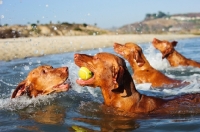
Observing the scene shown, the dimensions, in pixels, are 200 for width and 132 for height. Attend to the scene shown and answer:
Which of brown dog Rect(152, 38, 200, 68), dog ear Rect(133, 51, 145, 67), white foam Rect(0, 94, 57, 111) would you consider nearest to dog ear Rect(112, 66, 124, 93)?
white foam Rect(0, 94, 57, 111)

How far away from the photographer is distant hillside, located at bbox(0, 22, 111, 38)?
47.7 metres

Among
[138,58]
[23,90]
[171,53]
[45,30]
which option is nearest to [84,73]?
[23,90]

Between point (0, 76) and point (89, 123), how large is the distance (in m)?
8.85

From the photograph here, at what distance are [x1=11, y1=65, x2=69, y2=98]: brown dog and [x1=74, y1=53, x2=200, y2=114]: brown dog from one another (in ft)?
3.32

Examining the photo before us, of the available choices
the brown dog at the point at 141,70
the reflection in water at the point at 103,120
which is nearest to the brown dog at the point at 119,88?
the reflection in water at the point at 103,120

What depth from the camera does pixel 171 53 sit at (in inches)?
501

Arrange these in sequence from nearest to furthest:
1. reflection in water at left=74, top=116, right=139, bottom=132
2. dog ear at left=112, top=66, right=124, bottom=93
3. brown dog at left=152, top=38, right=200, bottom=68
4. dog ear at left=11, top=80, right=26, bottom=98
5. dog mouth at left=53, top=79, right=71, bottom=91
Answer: reflection in water at left=74, top=116, right=139, bottom=132 < dog ear at left=112, top=66, right=124, bottom=93 < dog mouth at left=53, top=79, right=71, bottom=91 < dog ear at left=11, top=80, right=26, bottom=98 < brown dog at left=152, top=38, right=200, bottom=68

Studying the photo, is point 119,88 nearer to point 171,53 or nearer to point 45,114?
point 45,114

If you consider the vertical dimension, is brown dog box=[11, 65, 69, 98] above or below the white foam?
above

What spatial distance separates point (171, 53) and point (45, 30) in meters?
45.2

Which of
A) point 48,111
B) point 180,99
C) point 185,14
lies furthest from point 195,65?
point 185,14

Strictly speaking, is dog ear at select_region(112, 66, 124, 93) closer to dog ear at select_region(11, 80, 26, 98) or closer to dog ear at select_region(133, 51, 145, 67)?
dog ear at select_region(11, 80, 26, 98)

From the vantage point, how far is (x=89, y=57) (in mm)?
5836

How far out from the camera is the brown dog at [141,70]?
9.16m
